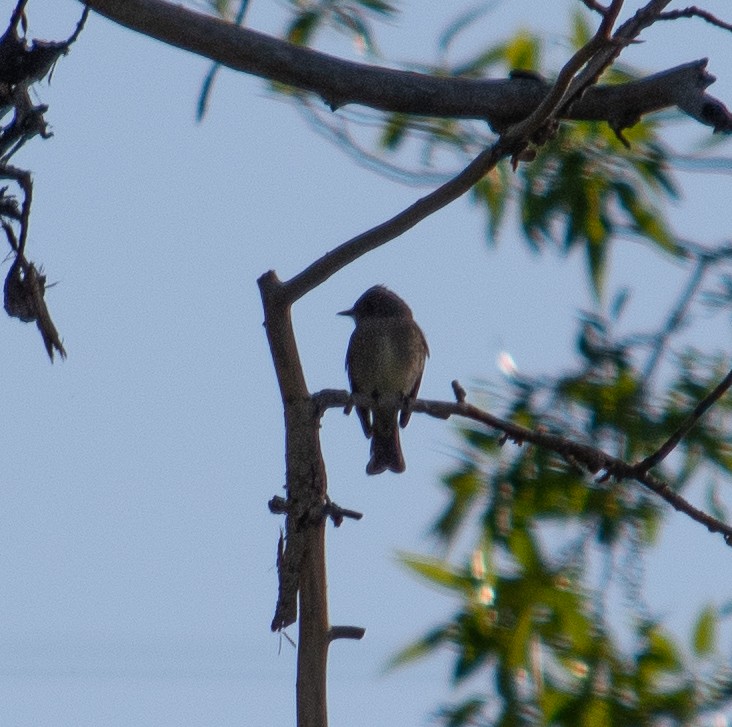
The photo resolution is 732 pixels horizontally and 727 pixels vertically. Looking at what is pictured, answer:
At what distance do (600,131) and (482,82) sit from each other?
0.62 m

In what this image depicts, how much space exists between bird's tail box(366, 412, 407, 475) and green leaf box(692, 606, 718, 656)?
14.2ft

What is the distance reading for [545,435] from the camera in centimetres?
411

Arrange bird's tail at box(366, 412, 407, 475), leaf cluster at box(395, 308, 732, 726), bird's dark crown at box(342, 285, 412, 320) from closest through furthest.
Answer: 1. leaf cluster at box(395, 308, 732, 726)
2. bird's tail at box(366, 412, 407, 475)
3. bird's dark crown at box(342, 285, 412, 320)

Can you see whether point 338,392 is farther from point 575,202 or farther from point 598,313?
point 575,202

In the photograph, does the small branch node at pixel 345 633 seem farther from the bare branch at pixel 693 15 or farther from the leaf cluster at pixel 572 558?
the bare branch at pixel 693 15

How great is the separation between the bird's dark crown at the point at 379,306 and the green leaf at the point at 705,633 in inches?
196

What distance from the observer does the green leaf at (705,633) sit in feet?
12.6

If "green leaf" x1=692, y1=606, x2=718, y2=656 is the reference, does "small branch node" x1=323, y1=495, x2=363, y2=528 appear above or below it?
above

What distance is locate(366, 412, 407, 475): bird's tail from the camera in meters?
8.22

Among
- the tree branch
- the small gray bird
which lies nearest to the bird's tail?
the small gray bird

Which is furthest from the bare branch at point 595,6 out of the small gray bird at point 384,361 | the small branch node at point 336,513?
the small gray bird at point 384,361

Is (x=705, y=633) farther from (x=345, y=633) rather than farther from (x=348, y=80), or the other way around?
(x=348, y=80)

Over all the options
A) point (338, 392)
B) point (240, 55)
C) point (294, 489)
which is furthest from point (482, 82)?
point (294, 489)

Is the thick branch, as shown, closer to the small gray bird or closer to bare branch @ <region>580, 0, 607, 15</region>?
bare branch @ <region>580, 0, 607, 15</region>
